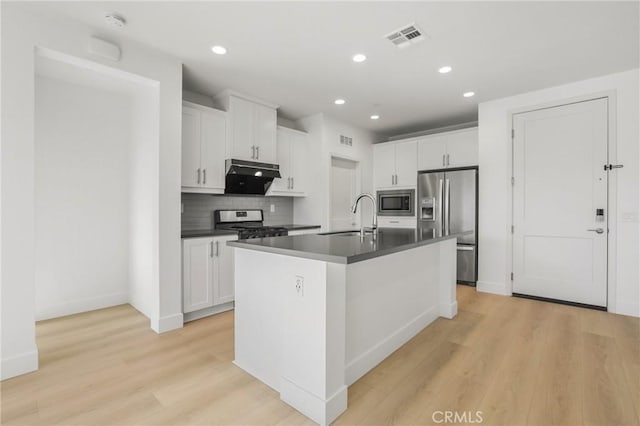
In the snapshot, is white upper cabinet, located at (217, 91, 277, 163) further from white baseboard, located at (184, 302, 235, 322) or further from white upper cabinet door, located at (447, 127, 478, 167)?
white upper cabinet door, located at (447, 127, 478, 167)

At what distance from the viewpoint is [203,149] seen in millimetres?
3467

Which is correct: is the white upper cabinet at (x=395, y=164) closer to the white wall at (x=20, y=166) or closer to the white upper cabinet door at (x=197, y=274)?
the white upper cabinet door at (x=197, y=274)

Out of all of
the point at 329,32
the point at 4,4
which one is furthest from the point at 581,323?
the point at 4,4

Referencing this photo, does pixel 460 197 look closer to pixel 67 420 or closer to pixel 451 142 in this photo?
pixel 451 142

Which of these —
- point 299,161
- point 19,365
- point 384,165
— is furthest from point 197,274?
point 384,165

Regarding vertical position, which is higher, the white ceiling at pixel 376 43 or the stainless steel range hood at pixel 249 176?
the white ceiling at pixel 376 43

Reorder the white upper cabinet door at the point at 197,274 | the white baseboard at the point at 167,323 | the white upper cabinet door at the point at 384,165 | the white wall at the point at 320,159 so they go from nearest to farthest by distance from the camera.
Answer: the white baseboard at the point at 167,323, the white upper cabinet door at the point at 197,274, the white wall at the point at 320,159, the white upper cabinet door at the point at 384,165

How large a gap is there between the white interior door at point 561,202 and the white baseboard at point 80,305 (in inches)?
197

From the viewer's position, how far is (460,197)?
4.47 metres

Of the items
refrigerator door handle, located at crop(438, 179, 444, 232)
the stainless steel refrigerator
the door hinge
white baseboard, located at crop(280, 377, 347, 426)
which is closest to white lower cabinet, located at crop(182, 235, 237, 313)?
white baseboard, located at crop(280, 377, 347, 426)

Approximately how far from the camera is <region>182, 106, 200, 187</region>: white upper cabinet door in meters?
3.30

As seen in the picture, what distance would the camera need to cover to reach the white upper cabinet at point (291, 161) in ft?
14.4

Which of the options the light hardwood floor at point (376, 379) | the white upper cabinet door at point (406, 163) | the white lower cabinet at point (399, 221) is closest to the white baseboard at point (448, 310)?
the light hardwood floor at point (376, 379)

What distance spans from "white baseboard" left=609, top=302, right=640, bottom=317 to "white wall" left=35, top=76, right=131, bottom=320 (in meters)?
5.63
